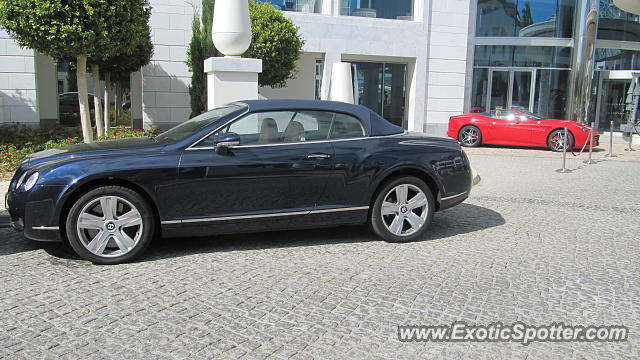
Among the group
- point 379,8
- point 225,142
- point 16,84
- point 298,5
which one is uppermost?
point 379,8

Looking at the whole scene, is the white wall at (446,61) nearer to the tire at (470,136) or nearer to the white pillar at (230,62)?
the tire at (470,136)

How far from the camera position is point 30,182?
4.76 metres

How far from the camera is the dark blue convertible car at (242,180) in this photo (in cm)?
477

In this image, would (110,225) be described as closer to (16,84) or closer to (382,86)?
(16,84)

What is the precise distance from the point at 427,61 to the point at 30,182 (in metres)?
18.3

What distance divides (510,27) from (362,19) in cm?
871

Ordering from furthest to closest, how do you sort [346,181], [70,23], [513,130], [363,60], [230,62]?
1. [363,60]
2. [513,130]
3. [70,23]
4. [230,62]
5. [346,181]

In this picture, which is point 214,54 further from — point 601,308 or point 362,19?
point 601,308

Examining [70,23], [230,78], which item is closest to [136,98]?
[70,23]

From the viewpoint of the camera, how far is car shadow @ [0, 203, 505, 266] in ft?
17.1

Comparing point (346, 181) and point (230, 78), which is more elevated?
point (230, 78)

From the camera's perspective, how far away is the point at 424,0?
20.6 m

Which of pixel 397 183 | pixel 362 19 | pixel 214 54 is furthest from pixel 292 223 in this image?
pixel 362 19

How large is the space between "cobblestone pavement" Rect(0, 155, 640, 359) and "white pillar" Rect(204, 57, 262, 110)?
12.8 feet
